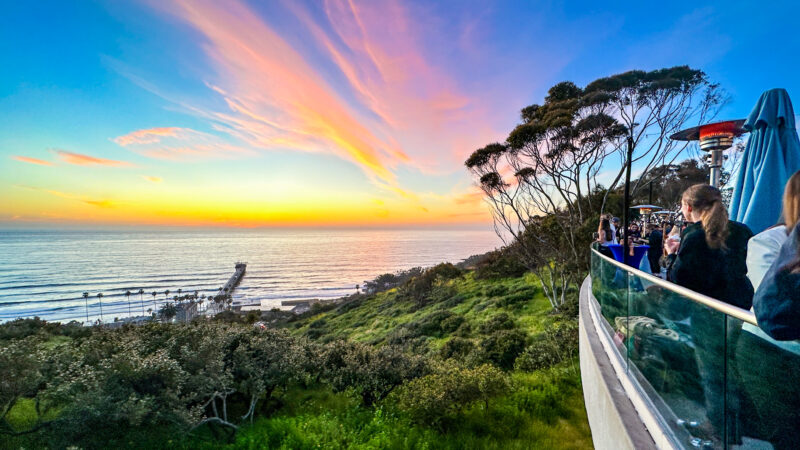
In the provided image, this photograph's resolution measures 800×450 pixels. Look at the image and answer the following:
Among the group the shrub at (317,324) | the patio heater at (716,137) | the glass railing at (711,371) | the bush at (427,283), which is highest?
the patio heater at (716,137)

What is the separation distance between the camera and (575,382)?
7125 mm

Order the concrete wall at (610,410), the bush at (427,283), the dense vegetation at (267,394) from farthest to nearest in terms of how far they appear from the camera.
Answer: the bush at (427,283)
the dense vegetation at (267,394)
the concrete wall at (610,410)

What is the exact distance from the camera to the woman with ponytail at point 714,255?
2480 mm

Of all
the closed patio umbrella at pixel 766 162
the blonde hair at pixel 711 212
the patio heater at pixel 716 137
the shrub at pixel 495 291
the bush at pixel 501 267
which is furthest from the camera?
the bush at pixel 501 267

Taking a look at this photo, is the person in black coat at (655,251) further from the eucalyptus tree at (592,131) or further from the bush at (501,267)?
the bush at (501,267)

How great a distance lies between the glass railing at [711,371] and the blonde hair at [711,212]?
62 cm

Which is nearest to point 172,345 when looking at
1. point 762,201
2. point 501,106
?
point 762,201

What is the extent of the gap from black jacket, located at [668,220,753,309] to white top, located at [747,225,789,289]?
28.1 inches

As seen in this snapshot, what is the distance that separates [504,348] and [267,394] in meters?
7.64

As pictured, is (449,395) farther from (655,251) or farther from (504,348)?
(504,348)

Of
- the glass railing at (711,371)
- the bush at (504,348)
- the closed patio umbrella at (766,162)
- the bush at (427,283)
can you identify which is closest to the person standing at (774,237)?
the glass railing at (711,371)

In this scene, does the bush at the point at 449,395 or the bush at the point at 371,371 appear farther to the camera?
the bush at the point at 371,371

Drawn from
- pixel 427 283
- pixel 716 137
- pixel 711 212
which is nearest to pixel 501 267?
pixel 427 283

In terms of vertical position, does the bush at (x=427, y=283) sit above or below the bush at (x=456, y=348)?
below
